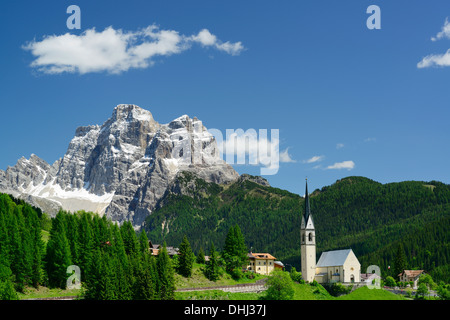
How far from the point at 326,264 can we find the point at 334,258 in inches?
104

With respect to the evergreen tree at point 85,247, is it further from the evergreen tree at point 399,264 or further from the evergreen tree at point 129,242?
the evergreen tree at point 399,264

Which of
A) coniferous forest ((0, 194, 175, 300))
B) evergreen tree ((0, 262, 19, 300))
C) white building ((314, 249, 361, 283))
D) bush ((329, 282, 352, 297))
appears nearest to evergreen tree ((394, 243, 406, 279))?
white building ((314, 249, 361, 283))

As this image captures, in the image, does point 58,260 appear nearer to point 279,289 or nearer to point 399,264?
point 279,289

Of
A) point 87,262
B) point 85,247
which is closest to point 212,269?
point 85,247

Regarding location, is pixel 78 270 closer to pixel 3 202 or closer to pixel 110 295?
pixel 110 295

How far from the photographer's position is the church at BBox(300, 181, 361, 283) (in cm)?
14412

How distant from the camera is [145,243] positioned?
125m

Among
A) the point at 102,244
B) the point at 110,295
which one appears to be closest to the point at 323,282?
the point at 102,244

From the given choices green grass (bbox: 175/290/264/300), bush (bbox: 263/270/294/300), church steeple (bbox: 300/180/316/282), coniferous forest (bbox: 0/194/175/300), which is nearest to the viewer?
coniferous forest (bbox: 0/194/175/300)

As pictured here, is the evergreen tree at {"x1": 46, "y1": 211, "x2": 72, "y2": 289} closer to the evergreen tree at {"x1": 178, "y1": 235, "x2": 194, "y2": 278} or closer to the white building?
the evergreen tree at {"x1": 178, "y1": 235, "x2": 194, "y2": 278}

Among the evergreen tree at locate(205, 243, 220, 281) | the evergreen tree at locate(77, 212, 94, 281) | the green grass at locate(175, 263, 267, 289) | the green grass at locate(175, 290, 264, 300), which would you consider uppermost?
the evergreen tree at locate(77, 212, 94, 281)

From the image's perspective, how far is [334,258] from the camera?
149125 millimetres

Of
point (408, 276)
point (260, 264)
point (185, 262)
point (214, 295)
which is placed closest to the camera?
point (214, 295)

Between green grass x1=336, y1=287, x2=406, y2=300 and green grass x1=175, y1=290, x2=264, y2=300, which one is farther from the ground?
green grass x1=175, y1=290, x2=264, y2=300
